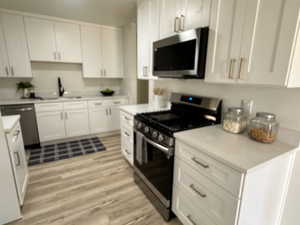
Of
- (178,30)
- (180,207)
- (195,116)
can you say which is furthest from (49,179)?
(178,30)

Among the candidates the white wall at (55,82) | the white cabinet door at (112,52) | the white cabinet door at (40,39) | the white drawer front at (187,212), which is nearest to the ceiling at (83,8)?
the white cabinet door at (40,39)

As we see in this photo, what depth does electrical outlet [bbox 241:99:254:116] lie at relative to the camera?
4.56 ft

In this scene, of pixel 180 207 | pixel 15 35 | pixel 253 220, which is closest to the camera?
pixel 253 220

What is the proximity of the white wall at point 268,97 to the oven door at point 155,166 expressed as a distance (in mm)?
804

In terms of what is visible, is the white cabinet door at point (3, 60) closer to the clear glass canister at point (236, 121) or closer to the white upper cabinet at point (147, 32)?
the white upper cabinet at point (147, 32)

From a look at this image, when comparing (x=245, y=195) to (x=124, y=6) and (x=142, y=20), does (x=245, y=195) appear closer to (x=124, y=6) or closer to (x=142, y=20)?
(x=142, y=20)

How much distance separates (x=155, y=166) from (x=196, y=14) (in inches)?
61.0

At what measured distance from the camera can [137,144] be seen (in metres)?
1.99

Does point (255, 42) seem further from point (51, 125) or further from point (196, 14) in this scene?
point (51, 125)

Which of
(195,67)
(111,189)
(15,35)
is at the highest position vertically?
(15,35)

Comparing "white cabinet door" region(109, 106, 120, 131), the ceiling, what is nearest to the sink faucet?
"white cabinet door" region(109, 106, 120, 131)

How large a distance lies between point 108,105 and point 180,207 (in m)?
2.76

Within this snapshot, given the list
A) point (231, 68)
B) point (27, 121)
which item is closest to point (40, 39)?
point (27, 121)

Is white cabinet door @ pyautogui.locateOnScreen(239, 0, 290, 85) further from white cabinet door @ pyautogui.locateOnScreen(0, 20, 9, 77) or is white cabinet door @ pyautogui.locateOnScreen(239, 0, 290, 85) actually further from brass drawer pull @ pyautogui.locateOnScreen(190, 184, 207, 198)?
white cabinet door @ pyautogui.locateOnScreen(0, 20, 9, 77)
